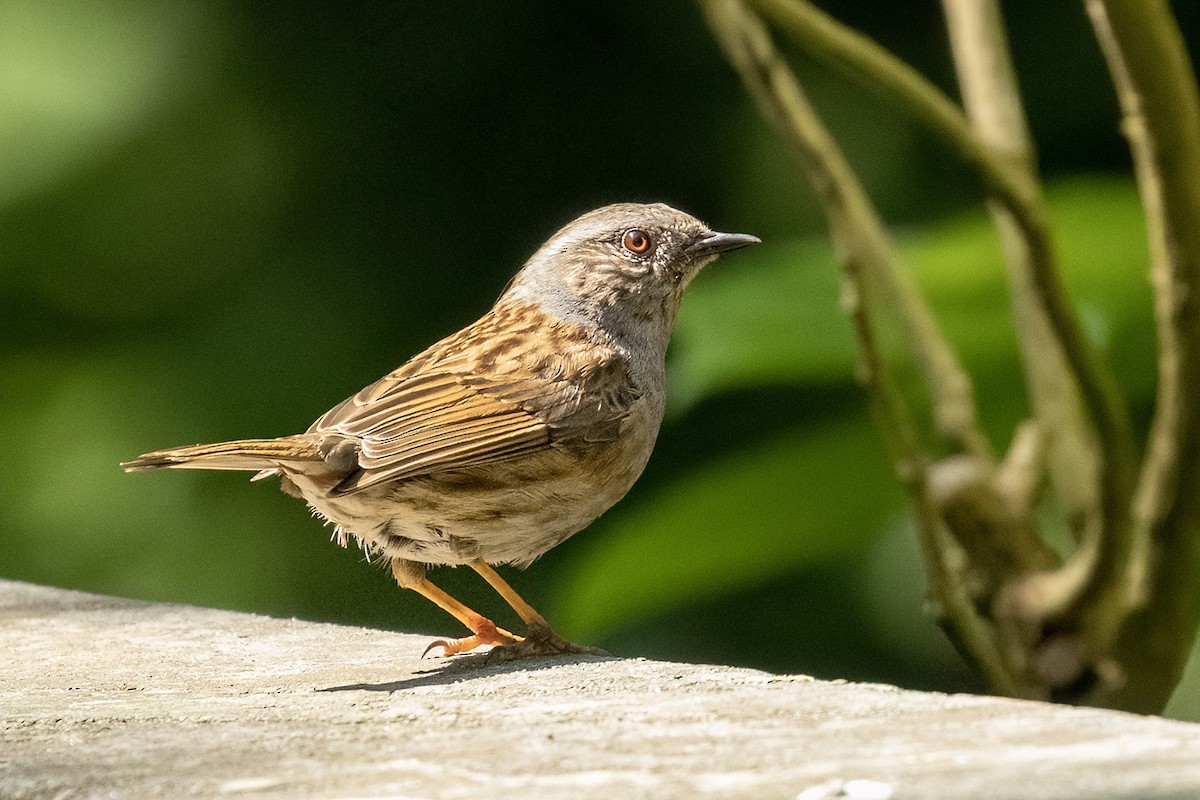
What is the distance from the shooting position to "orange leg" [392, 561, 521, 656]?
3.03 metres

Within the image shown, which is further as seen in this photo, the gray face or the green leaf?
the green leaf

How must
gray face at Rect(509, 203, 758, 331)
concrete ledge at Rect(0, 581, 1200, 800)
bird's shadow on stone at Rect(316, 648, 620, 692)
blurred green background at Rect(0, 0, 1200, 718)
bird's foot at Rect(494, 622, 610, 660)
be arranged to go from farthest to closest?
blurred green background at Rect(0, 0, 1200, 718) < gray face at Rect(509, 203, 758, 331) < bird's foot at Rect(494, 622, 610, 660) < bird's shadow on stone at Rect(316, 648, 620, 692) < concrete ledge at Rect(0, 581, 1200, 800)

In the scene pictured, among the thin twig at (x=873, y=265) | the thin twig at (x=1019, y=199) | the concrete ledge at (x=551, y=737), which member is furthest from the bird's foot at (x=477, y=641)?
the thin twig at (x=1019, y=199)

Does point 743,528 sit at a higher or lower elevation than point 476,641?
lower

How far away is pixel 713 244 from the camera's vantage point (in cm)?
357

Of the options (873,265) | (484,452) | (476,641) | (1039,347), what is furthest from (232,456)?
(1039,347)

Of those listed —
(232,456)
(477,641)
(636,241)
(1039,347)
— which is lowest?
(477,641)

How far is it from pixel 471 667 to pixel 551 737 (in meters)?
0.87

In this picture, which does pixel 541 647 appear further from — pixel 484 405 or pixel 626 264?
pixel 626 264

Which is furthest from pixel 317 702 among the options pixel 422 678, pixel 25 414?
pixel 25 414

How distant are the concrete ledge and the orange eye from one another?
3.71 feet

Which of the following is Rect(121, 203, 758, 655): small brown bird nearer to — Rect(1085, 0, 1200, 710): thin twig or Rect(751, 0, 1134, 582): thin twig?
Rect(751, 0, 1134, 582): thin twig

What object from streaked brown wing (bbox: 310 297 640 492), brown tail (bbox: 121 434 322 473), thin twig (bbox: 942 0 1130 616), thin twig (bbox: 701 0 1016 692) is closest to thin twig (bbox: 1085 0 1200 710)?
thin twig (bbox: 942 0 1130 616)

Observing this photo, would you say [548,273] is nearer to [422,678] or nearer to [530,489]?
[530,489]
